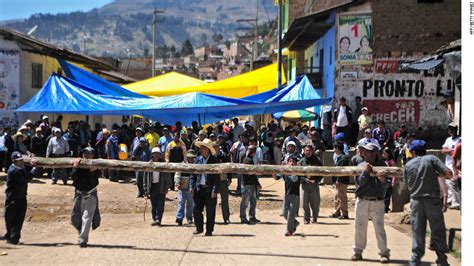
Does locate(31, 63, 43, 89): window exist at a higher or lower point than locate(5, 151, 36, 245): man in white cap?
higher

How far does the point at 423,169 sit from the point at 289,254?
2780 millimetres

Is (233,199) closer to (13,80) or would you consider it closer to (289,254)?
(289,254)

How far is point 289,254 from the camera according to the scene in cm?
1091

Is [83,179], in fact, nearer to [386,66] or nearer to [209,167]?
[209,167]

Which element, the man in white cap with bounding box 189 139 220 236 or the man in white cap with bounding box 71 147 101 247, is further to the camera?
the man in white cap with bounding box 189 139 220 236

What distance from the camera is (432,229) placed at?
9469mm

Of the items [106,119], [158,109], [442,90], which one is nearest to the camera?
[158,109]

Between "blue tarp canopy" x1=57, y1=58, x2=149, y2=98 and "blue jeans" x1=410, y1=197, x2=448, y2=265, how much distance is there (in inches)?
604

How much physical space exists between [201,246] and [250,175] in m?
2.69

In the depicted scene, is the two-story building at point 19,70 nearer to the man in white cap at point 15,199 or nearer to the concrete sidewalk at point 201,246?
the concrete sidewalk at point 201,246

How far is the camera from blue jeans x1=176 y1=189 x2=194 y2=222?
13.8m

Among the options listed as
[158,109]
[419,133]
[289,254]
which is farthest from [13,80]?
[289,254]

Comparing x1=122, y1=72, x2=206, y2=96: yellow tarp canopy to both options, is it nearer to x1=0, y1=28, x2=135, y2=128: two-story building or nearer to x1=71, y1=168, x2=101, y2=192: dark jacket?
x1=0, y1=28, x2=135, y2=128: two-story building

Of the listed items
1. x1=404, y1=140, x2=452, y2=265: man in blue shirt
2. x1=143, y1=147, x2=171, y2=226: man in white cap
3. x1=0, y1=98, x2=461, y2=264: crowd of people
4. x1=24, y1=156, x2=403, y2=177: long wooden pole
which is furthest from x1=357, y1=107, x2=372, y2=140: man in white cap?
x1=404, y1=140, x2=452, y2=265: man in blue shirt
